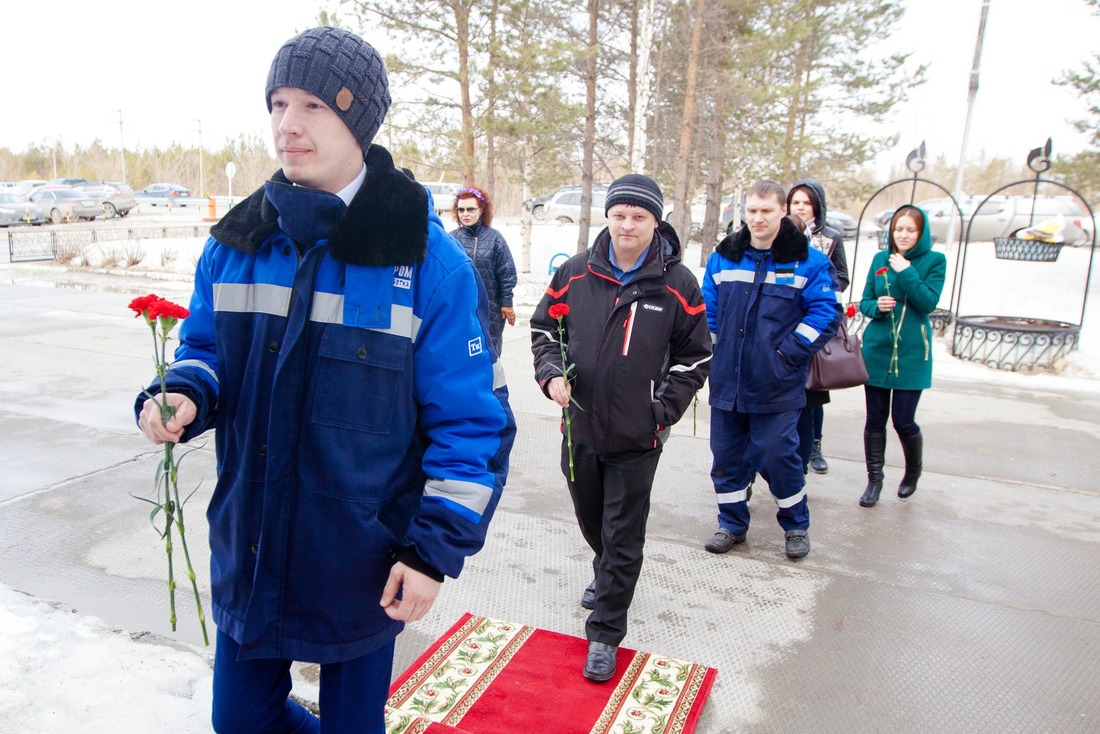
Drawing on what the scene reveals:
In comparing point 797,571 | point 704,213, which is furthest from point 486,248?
point 704,213

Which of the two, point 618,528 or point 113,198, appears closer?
point 618,528

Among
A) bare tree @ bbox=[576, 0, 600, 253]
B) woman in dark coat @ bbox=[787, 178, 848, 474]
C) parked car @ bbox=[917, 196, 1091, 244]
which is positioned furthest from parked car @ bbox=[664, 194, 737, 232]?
woman in dark coat @ bbox=[787, 178, 848, 474]

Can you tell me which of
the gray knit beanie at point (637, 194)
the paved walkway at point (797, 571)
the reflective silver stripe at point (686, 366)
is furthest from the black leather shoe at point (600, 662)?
the gray knit beanie at point (637, 194)

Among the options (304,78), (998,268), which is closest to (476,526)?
(304,78)

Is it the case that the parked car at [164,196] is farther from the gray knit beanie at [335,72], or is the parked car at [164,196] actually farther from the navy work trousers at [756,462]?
the gray knit beanie at [335,72]

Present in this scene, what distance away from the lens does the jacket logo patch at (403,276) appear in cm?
169

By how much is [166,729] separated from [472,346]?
1.82 meters

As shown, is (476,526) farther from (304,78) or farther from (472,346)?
(304,78)

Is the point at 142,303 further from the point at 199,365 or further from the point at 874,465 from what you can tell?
the point at 874,465

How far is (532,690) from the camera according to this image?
9.71 feet

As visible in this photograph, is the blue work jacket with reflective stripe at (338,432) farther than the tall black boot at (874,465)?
No

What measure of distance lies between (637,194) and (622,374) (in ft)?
2.33

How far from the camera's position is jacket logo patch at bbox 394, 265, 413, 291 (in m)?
1.69

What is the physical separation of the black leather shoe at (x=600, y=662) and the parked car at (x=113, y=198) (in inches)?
1442
